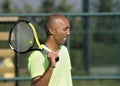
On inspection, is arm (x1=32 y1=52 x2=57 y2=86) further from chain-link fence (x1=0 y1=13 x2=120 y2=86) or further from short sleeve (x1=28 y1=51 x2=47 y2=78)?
chain-link fence (x1=0 y1=13 x2=120 y2=86)

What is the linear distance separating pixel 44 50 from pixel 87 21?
8.23 metres

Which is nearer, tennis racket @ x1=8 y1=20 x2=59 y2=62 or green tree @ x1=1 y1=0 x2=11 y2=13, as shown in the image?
tennis racket @ x1=8 y1=20 x2=59 y2=62

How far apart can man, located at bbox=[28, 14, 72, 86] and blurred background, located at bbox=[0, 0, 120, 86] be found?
7.88 feet

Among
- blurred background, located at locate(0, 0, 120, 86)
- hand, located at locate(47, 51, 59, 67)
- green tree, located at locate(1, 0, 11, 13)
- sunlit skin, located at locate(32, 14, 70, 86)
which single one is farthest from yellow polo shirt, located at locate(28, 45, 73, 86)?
green tree, located at locate(1, 0, 11, 13)

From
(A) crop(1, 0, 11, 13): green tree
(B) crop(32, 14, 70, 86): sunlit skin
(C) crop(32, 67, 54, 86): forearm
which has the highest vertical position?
(B) crop(32, 14, 70, 86): sunlit skin

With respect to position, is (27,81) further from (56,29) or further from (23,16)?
(56,29)

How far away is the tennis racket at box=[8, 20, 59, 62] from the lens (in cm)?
464

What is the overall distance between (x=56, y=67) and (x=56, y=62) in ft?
0.50

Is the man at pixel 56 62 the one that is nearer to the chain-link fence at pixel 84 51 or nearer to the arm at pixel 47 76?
the arm at pixel 47 76

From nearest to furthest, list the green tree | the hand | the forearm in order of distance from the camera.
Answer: the hand
the forearm
the green tree

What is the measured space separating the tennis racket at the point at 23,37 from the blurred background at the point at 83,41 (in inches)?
88.2

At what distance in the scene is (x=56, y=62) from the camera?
4.49 meters

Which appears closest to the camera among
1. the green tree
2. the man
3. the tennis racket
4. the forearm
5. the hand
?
the hand


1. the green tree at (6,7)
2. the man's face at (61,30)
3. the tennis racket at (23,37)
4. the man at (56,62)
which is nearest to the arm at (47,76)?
the man at (56,62)
